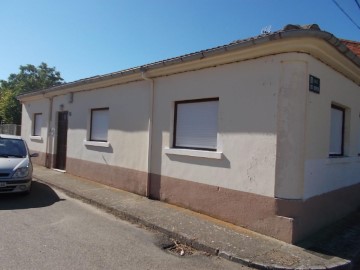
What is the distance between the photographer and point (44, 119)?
14.8 m

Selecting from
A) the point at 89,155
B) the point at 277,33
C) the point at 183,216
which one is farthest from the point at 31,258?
the point at 89,155

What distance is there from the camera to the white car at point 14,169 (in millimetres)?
8180

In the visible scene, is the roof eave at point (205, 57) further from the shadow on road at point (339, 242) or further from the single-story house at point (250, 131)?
the shadow on road at point (339, 242)

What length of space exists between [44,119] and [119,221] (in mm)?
9272

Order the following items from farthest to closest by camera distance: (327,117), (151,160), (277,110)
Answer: (151,160) → (327,117) → (277,110)

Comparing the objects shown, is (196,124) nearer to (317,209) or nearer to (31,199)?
(317,209)

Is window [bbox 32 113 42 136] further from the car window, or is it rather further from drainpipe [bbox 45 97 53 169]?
the car window

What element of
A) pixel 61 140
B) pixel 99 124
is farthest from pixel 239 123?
pixel 61 140

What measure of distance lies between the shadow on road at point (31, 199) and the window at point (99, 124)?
227 centimetres

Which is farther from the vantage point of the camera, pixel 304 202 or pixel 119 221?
pixel 119 221

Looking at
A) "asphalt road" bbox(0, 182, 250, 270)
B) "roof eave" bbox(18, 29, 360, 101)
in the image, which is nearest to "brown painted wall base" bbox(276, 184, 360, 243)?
"asphalt road" bbox(0, 182, 250, 270)

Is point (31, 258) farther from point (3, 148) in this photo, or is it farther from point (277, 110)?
point (3, 148)

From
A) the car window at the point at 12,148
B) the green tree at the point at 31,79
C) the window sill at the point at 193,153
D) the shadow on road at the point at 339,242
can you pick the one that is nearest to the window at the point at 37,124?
the car window at the point at 12,148

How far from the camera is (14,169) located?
27.3 ft
